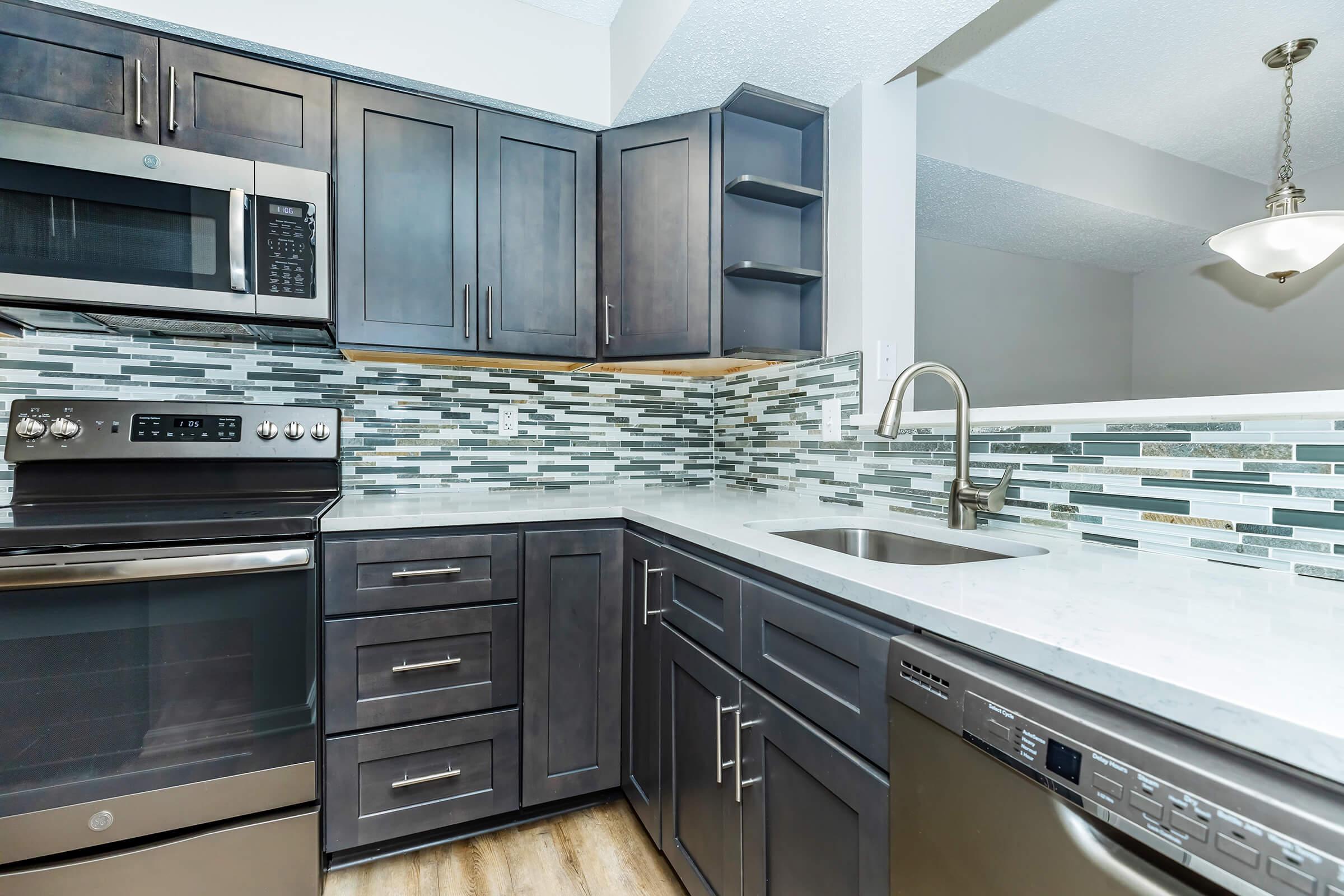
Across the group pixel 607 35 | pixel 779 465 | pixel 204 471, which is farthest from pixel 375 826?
pixel 607 35

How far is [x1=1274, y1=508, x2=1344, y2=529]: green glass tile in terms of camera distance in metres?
0.87

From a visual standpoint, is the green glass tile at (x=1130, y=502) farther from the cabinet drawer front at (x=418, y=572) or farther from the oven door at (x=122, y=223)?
the oven door at (x=122, y=223)

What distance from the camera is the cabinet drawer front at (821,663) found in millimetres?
807

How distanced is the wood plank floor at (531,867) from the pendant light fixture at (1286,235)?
275 cm

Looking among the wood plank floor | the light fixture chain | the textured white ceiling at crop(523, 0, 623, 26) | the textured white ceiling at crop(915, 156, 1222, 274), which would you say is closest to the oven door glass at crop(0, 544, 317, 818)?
the wood plank floor

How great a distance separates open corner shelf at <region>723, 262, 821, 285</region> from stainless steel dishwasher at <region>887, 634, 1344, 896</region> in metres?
1.32

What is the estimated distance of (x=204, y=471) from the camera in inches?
68.0

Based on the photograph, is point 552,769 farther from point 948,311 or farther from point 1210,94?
point 1210,94

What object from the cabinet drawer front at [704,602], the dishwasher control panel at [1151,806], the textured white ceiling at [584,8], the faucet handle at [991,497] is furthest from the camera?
the textured white ceiling at [584,8]

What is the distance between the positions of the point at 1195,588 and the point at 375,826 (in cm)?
182

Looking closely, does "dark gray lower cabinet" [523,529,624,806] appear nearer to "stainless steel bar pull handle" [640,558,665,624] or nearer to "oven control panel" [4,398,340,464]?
"stainless steel bar pull handle" [640,558,665,624]

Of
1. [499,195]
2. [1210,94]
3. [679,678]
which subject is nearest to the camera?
[679,678]

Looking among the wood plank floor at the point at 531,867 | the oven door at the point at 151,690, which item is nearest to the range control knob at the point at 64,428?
the oven door at the point at 151,690

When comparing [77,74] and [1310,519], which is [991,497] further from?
[77,74]
